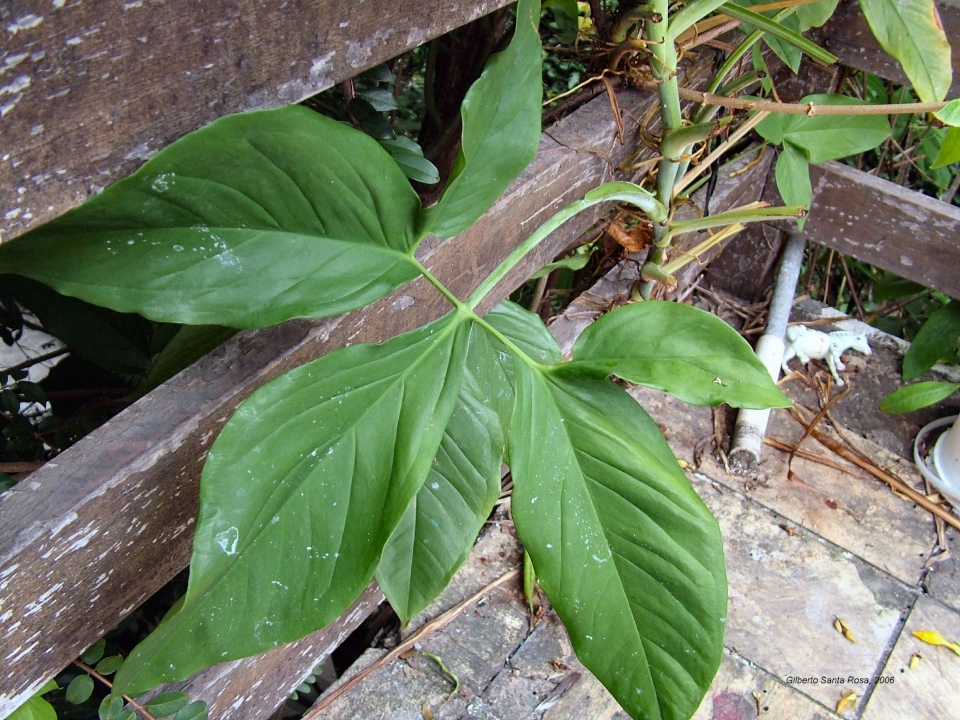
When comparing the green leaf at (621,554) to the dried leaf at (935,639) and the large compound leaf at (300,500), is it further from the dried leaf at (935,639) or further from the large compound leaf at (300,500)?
the dried leaf at (935,639)

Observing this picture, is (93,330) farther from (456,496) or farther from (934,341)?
(934,341)

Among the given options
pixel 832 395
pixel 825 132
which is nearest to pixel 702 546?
pixel 825 132

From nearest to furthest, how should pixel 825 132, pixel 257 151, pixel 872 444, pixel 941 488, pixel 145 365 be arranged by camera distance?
pixel 257 151
pixel 145 365
pixel 825 132
pixel 941 488
pixel 872 444

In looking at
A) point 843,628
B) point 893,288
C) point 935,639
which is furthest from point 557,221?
point 893,288

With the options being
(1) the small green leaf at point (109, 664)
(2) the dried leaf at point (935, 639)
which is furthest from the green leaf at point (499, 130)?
(2) the dried leaf at point (935, 639)

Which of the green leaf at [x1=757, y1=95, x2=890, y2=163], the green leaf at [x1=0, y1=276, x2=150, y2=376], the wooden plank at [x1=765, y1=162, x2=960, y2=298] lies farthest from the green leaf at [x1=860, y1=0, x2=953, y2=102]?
the green leaf at [x1=0, y1=276, x2=150, y2=376]

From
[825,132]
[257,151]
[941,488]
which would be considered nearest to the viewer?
[257,151]

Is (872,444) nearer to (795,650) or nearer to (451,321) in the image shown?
(795,650)
